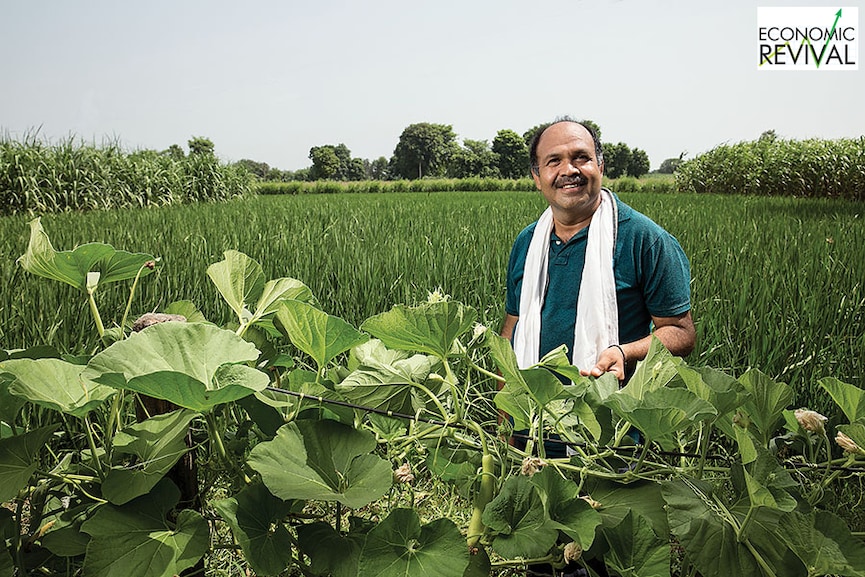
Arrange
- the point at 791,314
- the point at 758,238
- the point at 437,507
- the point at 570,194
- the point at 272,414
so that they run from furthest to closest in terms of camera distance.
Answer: the point at 758,238
the point at 791,314
the point at 437,507
the point at 570,194
the point at 272,414

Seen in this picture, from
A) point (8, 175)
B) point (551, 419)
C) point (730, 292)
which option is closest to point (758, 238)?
point (730, 292)

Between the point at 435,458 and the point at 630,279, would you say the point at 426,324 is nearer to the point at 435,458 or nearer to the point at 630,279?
the point at 435,458

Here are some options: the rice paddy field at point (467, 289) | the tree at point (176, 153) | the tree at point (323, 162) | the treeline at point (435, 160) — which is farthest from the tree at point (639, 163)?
the rice paddy field at point (467, 289)

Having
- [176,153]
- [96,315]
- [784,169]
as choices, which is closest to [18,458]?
[96,315]

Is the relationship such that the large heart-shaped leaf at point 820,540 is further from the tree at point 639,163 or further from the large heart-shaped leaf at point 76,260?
the tree at point 639,163

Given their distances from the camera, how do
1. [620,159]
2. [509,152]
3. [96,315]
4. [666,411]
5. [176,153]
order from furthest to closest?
[620,159], [509,152], [176,153], [96,315], [666,411]

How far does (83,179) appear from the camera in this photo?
8.09m

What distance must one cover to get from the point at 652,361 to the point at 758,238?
4141mm

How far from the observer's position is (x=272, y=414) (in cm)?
57

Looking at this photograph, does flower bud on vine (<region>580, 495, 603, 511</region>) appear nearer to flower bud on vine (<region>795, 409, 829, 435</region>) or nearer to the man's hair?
flower bud on vine (<region>795, 409, 829, 435</region>)

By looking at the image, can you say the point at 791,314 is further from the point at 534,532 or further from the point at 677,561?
the point at 534,532

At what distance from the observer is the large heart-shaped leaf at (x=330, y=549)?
528 mm

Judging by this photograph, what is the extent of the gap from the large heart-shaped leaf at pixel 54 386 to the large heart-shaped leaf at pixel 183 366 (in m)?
0.07

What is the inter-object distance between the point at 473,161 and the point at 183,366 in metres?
63.5
